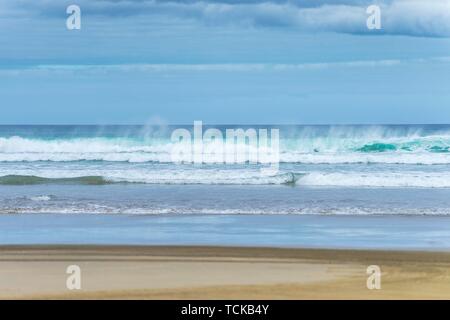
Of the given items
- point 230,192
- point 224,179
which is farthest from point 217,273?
point 224,179

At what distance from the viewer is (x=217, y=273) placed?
8.99 metres

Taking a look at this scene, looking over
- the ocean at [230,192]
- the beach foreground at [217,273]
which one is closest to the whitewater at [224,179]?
the ocean at [230,192]

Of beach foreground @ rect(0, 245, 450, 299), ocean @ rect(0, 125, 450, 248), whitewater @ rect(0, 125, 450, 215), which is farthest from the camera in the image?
whitewater @ rect(0, 125, 450, 215)

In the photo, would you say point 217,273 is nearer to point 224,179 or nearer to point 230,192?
point 230,192

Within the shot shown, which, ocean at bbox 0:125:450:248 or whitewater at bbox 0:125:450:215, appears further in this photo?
whitewater at bbox 0:125:450:215

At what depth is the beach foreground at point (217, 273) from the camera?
802cm

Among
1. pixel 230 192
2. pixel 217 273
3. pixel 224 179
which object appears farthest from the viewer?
pixel 224 179

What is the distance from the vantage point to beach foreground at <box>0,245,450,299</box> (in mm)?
8016

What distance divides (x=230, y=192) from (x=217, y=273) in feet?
25.5

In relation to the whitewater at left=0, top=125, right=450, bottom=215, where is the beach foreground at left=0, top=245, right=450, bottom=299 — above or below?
below

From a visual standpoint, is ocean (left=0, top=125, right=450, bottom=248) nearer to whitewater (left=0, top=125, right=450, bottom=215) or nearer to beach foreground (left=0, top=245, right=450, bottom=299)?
whitewater (left=0, top=125, right=450, bottom=215)

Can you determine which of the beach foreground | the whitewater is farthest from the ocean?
the beach foreground

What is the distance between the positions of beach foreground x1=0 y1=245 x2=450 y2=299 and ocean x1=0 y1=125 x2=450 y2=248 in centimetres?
73
